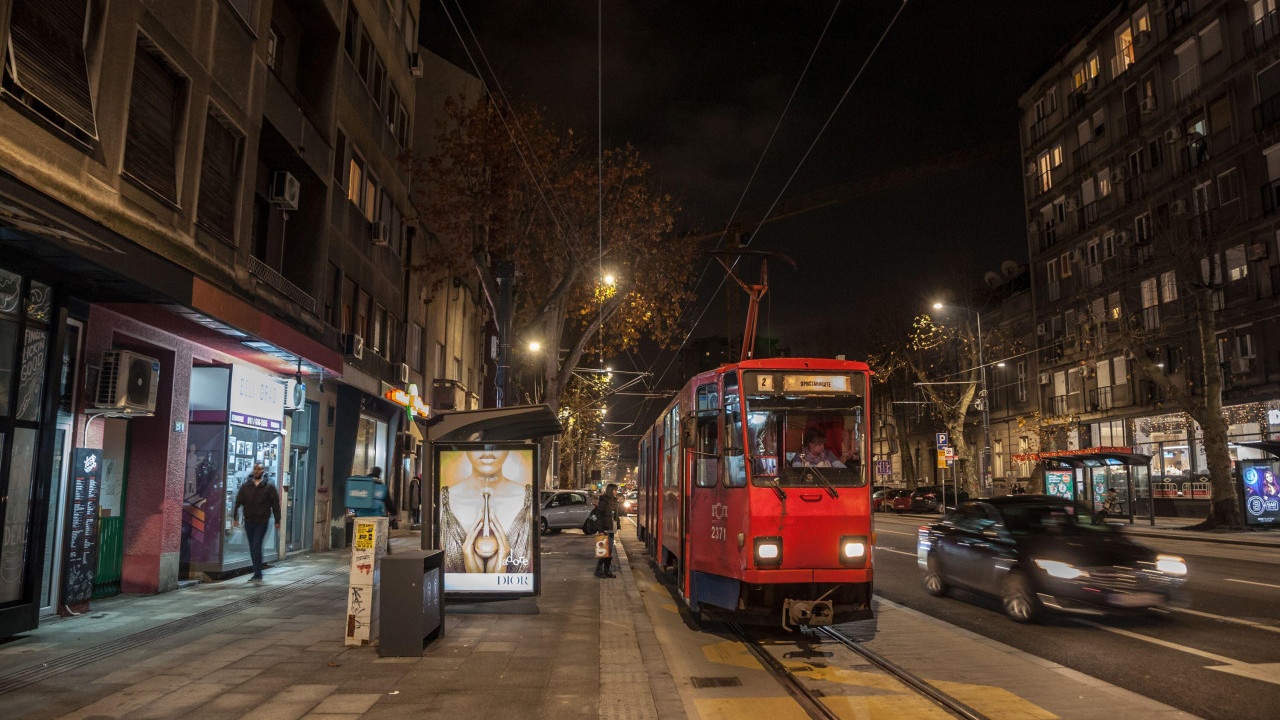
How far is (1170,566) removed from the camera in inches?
396

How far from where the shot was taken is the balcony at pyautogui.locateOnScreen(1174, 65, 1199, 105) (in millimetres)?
32750

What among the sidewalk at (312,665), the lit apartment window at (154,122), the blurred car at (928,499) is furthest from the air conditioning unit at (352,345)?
the blurred car at (928,499)

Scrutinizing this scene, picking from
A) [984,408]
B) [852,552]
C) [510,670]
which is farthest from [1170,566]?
[984,408]

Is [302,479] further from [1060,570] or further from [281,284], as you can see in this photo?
[1060,570]

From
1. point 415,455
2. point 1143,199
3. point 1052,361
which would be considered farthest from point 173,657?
point 1052,361

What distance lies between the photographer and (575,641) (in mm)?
9125

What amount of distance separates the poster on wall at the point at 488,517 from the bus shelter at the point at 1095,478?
24.5 meters

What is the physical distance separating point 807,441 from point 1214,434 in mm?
23326

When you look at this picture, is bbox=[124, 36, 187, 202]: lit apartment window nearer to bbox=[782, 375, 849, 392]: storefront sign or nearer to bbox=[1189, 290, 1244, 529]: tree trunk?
bbox=[782, 375, 849, 392]: storefront sign

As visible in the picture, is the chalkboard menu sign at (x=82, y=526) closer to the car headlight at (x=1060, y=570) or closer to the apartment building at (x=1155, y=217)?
the car headlight at (x=1060, y=570)

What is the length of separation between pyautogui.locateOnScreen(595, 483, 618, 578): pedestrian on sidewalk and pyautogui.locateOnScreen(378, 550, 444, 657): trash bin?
6.80 meters

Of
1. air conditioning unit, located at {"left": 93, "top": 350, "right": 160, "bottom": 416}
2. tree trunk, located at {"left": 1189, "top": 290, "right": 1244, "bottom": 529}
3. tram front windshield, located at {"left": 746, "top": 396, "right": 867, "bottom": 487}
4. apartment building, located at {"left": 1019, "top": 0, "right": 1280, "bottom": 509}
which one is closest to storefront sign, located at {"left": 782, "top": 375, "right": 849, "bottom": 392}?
tram front windshield, located at {"left": 746, "top": 396, "right": 867, "bottom": 487}

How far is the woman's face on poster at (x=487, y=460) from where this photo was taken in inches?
447

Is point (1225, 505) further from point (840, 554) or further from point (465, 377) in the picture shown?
point (465, 377)
